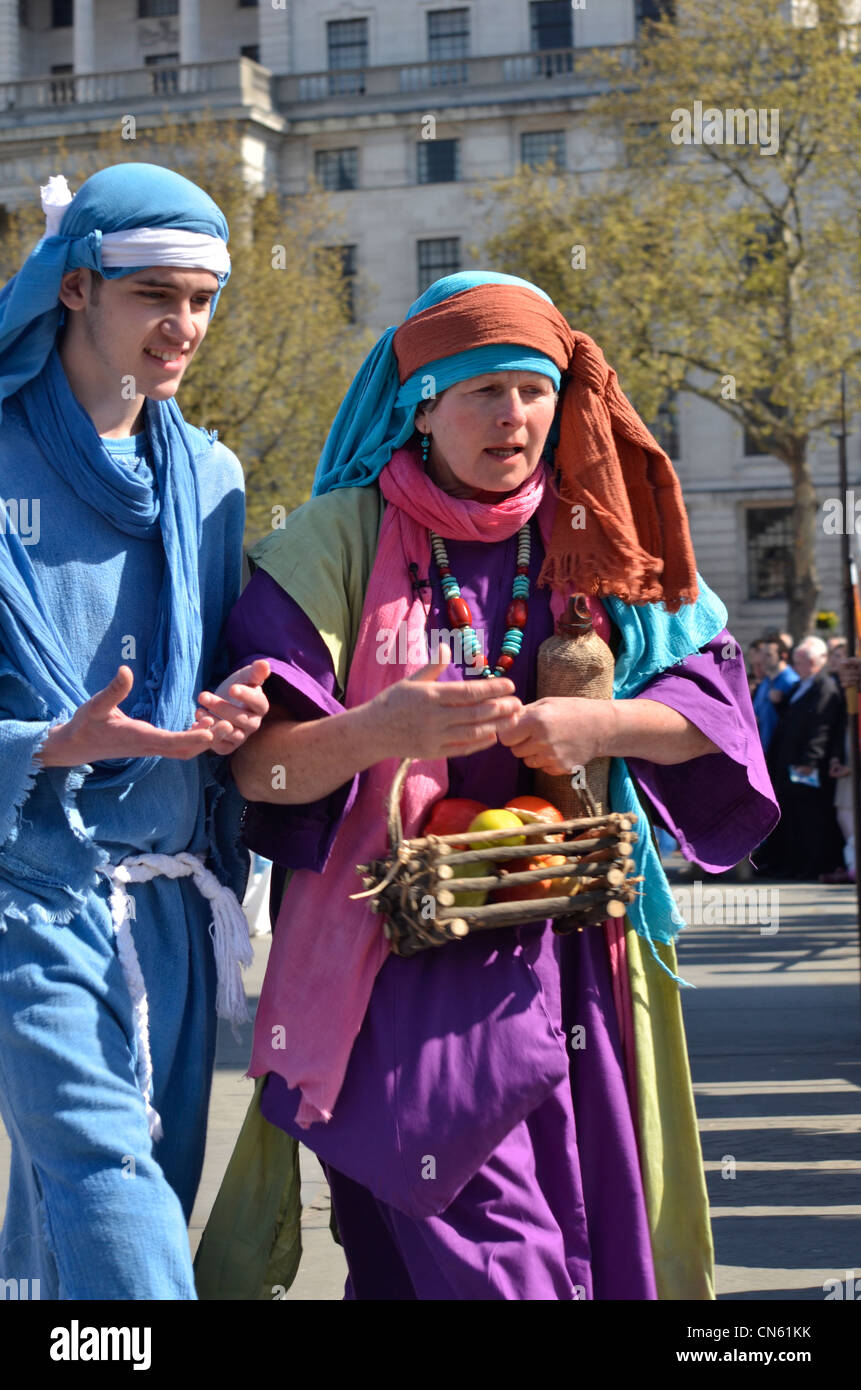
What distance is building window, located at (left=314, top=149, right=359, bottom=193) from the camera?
161 ft

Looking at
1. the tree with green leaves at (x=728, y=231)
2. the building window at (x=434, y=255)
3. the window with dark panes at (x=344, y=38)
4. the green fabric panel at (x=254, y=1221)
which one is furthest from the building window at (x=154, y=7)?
the green fabric panel at (x=254, y=1221)

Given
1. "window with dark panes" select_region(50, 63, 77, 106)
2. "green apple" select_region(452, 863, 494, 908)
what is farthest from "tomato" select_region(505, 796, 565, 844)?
"window with dark panes" select_region(50, 63, 77, 106)

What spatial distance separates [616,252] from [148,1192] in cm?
2654

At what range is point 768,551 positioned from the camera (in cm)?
4644

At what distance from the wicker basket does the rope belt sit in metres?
0.32

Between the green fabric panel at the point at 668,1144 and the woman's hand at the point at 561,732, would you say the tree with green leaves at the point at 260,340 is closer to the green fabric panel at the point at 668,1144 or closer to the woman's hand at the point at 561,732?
the green fabric panel at the point at 668,1144

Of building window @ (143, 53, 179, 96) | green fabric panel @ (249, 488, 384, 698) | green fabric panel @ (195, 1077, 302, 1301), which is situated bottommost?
green fabric panel @ (195, 1077, 302, 1301)

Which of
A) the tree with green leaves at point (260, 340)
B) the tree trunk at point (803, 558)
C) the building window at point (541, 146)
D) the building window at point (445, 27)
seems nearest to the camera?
the tree with green leaves at point (260, 340)

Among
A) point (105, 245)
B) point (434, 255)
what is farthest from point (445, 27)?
point (105, 245)

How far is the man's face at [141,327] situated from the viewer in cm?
304

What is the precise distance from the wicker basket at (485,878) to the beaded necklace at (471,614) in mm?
278

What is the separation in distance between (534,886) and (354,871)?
31cm

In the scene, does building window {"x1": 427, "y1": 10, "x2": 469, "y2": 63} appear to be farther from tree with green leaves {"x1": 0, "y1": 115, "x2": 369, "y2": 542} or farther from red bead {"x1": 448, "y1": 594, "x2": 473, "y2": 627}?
red bead {"x1": 448, "y1": 594, "x2": 473, "y2": 627}

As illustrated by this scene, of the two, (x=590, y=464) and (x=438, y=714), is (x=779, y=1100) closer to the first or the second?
(x=590, y=464)
